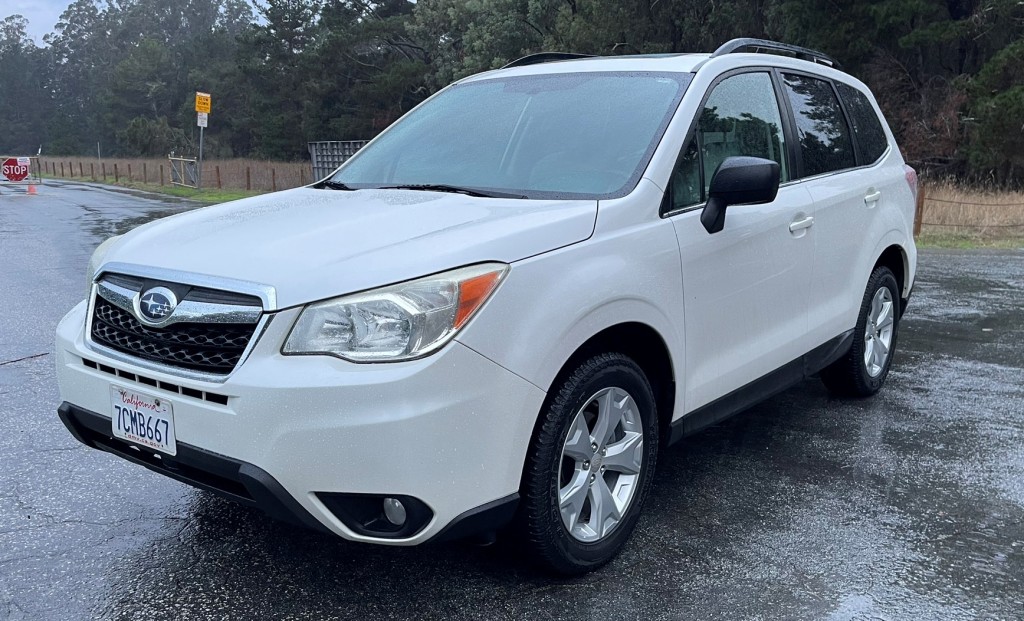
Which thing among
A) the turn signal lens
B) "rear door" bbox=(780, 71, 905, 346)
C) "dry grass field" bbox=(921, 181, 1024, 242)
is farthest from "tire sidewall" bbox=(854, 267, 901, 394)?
"dry grass field" bbox=(921, 181, 1024, 242)

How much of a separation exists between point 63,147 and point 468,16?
225ft

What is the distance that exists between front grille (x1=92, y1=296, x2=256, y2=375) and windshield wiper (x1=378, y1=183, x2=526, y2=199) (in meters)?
1.19

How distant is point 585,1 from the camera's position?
35000mm

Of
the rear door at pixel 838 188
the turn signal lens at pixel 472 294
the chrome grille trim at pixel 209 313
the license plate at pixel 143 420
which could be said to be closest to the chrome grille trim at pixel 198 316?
the chrome grille trim at pixel 209 313

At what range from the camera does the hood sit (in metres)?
2.59

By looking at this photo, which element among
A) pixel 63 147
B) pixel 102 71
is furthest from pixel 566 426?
pixel 102 71

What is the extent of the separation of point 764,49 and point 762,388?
1.78 m

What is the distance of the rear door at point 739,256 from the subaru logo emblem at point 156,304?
6.02ft

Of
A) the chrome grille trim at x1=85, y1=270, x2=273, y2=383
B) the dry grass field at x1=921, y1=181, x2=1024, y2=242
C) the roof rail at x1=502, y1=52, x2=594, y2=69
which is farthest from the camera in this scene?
the dry grass field at x1=921, y1=181, x2=1024, y2=242

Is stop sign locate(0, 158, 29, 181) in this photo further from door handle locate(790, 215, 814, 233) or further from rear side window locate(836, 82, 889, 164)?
door handle locate(790, 215, 814, 233)

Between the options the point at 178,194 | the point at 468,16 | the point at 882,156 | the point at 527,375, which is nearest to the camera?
the point at 527,375

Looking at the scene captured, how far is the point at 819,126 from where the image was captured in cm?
467

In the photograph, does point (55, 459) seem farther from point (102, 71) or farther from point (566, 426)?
point (102, 71)

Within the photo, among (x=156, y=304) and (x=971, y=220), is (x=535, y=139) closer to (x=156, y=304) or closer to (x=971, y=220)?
(x=156, y=304)
